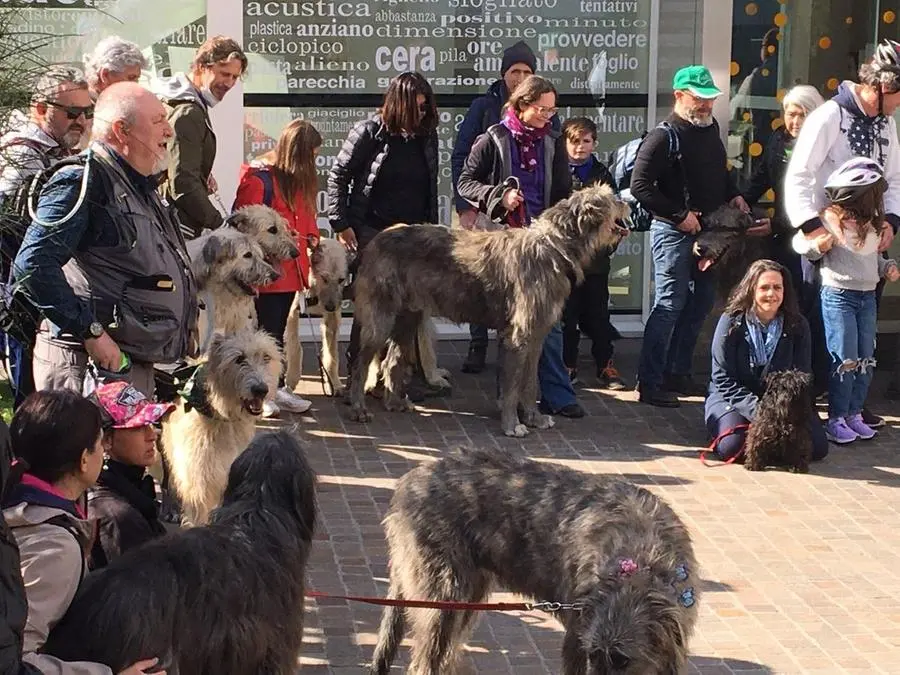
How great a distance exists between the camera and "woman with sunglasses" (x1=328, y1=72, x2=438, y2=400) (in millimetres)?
10203

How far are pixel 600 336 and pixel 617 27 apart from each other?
10.1 feet

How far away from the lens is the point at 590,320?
11.2m

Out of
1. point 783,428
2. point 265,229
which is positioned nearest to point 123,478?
point 265,229

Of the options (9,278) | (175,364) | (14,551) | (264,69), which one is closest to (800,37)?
(264,69)

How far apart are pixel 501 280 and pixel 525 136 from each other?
109 centimetres

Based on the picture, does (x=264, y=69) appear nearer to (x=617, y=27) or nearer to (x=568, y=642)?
(x=617, y=27)

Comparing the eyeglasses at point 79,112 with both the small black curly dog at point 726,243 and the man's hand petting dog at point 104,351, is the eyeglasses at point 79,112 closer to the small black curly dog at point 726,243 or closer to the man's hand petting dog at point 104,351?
the man's hand petting dog at point 104,351

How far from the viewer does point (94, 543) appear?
16.0ft

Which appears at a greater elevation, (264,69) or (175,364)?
(264,69)

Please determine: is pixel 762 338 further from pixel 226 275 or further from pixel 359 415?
pixel 226 275

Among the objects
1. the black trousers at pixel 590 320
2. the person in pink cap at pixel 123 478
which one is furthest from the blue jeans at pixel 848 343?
the person in pink cap at pixel 123 478

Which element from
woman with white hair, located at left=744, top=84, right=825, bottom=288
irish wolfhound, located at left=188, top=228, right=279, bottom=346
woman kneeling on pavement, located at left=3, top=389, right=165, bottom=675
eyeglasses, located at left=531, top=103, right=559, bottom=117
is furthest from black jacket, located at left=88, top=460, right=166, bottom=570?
woman with white hair, located at left=744, top=84, right=825, bottom=288

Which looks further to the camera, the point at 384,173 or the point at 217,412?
the point at 384,173

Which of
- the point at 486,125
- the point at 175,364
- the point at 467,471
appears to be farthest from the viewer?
the point at 486,125
